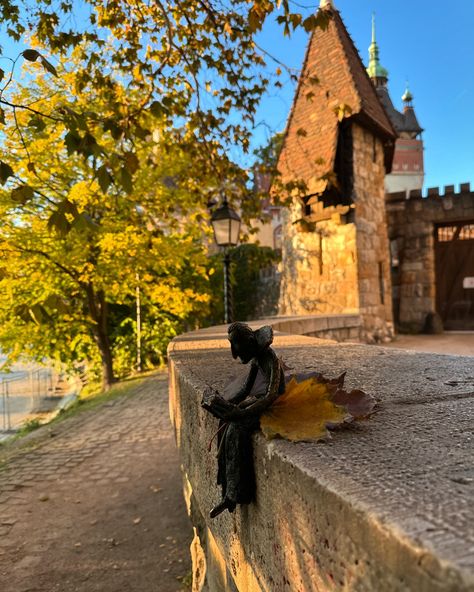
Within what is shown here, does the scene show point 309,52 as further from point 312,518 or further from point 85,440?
point 312,518

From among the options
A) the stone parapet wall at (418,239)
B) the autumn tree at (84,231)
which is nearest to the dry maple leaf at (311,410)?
the autumn tree at (84,231)

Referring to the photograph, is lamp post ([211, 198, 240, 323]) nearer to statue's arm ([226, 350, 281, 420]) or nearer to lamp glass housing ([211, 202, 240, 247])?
lamp glass housing ([211, 202, 240, 247])

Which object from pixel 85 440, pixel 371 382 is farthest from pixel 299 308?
pixel 371 382

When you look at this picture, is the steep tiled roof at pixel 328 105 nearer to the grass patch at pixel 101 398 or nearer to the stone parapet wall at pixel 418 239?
the stone parapet wall at pixel 418 239

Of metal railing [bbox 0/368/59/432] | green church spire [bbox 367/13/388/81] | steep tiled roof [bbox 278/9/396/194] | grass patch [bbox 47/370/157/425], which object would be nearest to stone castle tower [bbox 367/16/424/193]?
green church spire [bbox 367/13/388/81]

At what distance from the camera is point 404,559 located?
2.27 feet

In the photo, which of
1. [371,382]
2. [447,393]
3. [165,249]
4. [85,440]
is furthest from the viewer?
[165,249]

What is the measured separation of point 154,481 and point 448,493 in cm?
481

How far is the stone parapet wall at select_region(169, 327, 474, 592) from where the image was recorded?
2.33 feet

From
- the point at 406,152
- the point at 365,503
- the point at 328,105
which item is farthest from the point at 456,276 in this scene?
the point at 406,152

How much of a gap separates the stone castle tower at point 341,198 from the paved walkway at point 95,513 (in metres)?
5.89

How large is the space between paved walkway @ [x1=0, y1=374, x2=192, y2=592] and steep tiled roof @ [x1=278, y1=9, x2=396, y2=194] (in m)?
7.48

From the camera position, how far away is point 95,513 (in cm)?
446

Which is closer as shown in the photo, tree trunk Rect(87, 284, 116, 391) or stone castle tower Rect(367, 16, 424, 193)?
tree trunk Rect(87, 284, 116, 391)
